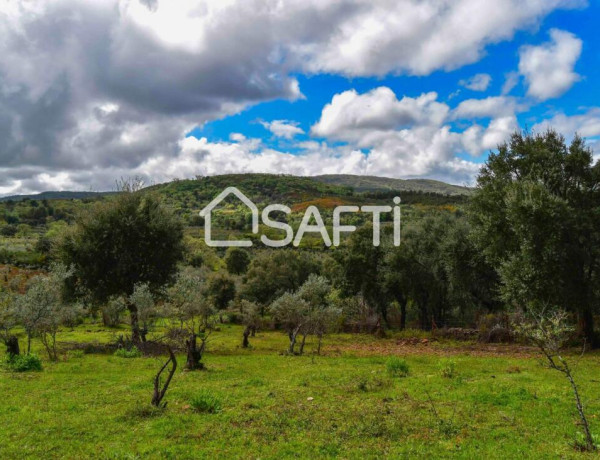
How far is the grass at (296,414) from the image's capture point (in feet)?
31.8

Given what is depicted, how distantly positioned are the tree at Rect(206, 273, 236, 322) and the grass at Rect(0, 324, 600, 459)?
40094 millimetres

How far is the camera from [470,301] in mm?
41469

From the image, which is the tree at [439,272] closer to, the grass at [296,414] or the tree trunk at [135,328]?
the grass at [296,414]

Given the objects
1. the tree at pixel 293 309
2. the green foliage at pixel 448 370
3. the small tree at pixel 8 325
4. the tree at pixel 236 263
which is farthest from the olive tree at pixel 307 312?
the tree at pixel 236 263

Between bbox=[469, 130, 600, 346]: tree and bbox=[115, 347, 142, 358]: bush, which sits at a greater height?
bbox=[469, 130, 600, 346]: tree

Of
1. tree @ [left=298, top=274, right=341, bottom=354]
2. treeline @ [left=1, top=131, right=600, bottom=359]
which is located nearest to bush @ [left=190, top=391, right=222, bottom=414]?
treeline @ [left=1, top=131, right=600, bottom=359]

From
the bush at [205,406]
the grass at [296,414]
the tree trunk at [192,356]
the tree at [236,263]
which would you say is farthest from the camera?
the tree at [236,263]

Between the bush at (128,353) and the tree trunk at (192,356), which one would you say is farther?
the bush at (128,353)

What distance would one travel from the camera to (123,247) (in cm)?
3203

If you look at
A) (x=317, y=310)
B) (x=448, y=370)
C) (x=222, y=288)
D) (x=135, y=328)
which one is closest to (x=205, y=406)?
(x=448, y=370)

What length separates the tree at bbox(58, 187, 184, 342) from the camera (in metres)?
31.6

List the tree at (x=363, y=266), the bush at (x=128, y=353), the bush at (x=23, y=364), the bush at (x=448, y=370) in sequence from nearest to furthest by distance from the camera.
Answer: the bush at (x=448, y=370), the bush at (x=23, y=364), the bush at (x=128, y=353), the tree at (x=363, y=266)

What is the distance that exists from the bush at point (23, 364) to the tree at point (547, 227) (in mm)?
26711

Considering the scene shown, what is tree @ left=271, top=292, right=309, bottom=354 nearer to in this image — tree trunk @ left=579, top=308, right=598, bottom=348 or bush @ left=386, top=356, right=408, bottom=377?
bush @ left=386, top=356, right=408, bottom=377
